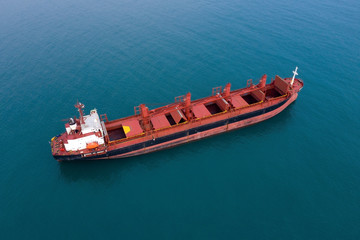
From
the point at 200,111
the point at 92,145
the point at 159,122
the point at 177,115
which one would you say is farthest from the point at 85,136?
the point at 200,111

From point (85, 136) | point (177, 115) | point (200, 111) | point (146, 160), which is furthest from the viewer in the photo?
point (200, 111)

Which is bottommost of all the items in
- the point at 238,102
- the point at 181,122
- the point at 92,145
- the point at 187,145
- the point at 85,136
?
the point at 187,145

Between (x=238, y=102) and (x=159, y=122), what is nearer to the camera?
(x=159, y=122)

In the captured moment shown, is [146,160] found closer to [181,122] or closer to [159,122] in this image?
[159,122]

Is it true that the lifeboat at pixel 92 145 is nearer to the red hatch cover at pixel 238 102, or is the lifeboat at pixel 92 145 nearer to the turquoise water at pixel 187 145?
the turquoise water at pixel 187 145

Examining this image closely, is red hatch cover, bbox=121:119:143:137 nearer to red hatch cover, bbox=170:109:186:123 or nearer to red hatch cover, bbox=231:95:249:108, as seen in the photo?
red hatch cover, bbox=170:109:186:123

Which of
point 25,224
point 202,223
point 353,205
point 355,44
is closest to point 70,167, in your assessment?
point 25,224

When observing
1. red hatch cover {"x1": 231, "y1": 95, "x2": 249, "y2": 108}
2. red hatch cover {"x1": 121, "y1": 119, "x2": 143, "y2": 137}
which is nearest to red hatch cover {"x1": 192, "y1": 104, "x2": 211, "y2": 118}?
red hatch cover {"x1": 231, "y1": 95, "x2": 249, "y2": 108}

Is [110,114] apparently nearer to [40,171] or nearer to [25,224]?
[40,171]
